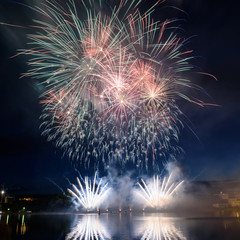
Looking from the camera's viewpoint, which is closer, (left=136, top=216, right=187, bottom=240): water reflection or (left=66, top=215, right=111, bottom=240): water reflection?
(left=136, top=216, right=187, bottom=240): water reflection

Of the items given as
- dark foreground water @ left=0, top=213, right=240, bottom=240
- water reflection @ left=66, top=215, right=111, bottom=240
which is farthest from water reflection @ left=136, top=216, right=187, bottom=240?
water reflection @ left=66, top=215, right=111, bottom=240

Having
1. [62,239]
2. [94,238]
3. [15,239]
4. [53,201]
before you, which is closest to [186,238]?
[94,238]

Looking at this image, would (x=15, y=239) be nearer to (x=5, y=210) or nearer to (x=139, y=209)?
(x=5, y=210)

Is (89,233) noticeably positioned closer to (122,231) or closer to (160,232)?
(122,231)

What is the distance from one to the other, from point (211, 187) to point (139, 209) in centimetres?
2610

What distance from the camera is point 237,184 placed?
6519cm

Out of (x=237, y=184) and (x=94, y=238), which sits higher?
(x=237, y=184)

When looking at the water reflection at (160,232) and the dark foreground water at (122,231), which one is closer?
the water reflection at (160,232)

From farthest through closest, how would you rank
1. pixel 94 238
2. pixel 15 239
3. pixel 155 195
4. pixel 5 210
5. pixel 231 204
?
pixel 231 204, pixel 5 210, pixel 155 195, pixel 94 238, pixel 15 239

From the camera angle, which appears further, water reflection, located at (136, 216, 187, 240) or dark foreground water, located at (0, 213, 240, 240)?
dark foreground water, located at (0, 213, 240, 240)

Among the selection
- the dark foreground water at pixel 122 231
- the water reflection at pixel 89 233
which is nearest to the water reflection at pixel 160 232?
the dark foreground water at pixel 122 231

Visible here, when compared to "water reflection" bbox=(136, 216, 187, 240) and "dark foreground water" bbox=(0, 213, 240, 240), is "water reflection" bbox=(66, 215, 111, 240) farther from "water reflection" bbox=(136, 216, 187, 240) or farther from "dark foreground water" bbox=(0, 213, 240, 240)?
"water reflection" bbox=(136, 216, 187, 240)

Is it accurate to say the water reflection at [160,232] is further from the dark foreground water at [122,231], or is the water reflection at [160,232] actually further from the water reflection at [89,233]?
the water reflection at [89,233]

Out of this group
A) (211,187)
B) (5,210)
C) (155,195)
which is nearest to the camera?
(155,195)
